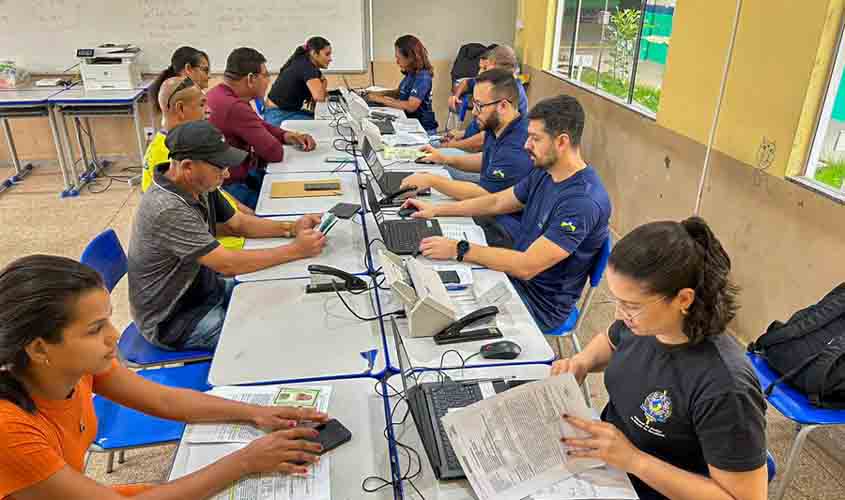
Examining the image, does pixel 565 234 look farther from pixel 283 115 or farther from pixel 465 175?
pixel 283 115

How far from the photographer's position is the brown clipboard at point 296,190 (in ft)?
9.70

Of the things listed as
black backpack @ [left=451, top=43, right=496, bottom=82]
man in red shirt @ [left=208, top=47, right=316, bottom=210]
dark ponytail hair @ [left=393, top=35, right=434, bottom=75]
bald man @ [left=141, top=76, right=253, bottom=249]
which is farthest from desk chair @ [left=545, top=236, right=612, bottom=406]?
black backpack @ [left=451, top=43, right=496, bottom=82]

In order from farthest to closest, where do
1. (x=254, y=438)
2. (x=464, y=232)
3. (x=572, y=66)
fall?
(x=572, y=66)
(x=464, y=232)
(x=254, y=438)

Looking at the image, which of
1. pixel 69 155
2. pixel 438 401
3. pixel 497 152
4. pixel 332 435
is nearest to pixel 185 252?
pixel 332 435

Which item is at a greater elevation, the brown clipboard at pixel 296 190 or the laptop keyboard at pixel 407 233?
the laptop keyboard at pixel 407 233

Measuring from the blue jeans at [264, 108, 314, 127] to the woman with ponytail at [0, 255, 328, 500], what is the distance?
3971 millimetres

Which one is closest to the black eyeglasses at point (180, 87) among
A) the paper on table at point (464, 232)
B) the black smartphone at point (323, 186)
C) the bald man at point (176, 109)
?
the bald man at point (176, 109)

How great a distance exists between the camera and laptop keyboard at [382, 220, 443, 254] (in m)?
2.27

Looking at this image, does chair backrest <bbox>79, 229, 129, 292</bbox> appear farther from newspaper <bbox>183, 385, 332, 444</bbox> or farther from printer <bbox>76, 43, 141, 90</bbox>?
printer <bbox>76, 43, 141, 90</bbox>

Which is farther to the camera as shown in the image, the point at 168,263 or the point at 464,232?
the point at 464,232

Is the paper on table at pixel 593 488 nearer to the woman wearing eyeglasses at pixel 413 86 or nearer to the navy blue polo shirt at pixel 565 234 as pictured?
the navy blue polo shirt at pixel 565 234

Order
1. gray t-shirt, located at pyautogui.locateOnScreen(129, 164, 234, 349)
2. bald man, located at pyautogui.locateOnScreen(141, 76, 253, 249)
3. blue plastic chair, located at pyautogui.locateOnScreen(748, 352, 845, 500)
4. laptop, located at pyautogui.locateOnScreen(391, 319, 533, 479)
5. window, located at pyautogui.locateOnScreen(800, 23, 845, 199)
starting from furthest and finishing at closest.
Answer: bald man, located at pyautogui.locateOnScreen(141, 76, 253, 249)
window, located at pyautogui.locateOnScreen(800, 23, 845, 199)
gray t-shirt, located at pyautogui.locateOnScreen(129, 164, 234, 349)
blue plastic chair, located at pyautogui.locateOnScreen(748, 352, 845, 500)
laptop, located at pyautogui.locateOnScreen(391, 319, 533, 479)

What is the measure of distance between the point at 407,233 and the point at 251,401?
110 centimetres

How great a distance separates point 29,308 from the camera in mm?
1044
